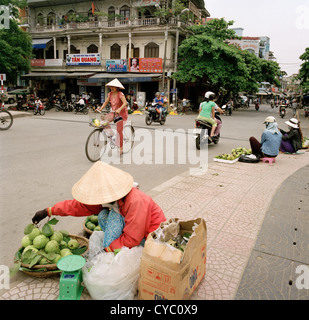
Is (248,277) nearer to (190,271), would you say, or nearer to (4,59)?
(190,271)

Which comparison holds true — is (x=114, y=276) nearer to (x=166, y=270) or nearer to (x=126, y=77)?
(x=166, y=270)

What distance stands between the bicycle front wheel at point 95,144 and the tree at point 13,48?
55.0 feet

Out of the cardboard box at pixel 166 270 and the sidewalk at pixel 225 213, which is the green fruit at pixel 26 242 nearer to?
the sidewalk at pixel 225 213

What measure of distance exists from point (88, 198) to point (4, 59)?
21.4 metres

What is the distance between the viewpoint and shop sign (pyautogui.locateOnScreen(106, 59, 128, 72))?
86.3ft

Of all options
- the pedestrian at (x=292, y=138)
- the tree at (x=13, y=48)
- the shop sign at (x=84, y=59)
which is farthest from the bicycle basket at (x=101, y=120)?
the shop sign at (x=84, y=59)

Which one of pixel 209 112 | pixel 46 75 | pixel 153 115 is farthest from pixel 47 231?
pixel 46 75

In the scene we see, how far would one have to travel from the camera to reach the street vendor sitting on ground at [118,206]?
89.5 inches

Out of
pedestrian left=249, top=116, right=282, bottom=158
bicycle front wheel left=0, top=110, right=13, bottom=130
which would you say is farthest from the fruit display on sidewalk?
bicycle front wheel left=0, top=110, right=13, bottom=130

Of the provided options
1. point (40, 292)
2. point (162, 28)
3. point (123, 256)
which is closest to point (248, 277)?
point (123, 256)

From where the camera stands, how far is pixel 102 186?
91.9 inches

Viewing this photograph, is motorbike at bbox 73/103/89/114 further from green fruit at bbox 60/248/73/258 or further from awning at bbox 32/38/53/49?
green fruit at bbox 60/248/73/258

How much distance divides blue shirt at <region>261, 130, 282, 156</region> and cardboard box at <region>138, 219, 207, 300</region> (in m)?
5.22
